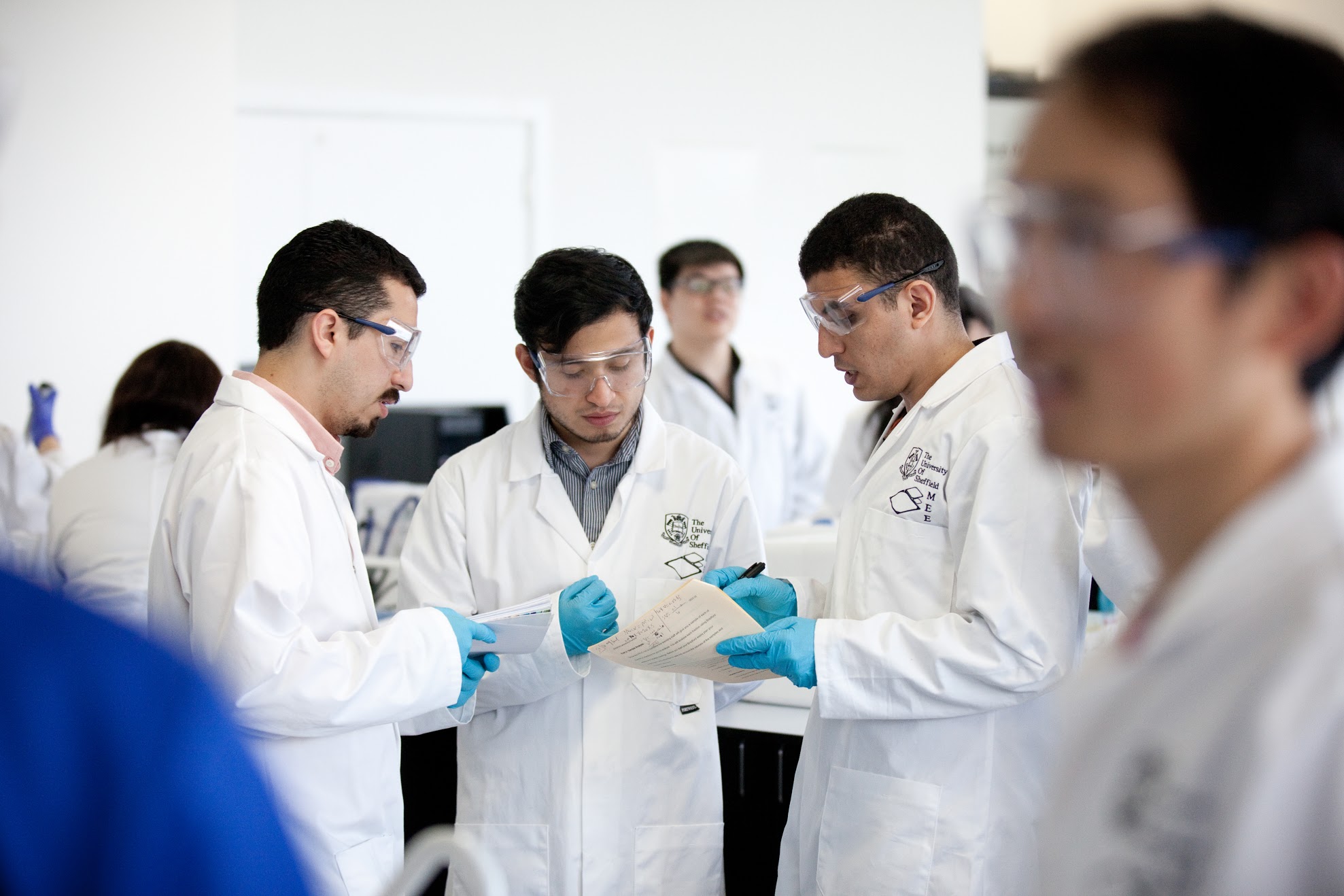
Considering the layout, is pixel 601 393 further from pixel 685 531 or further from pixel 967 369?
pixel 967 369

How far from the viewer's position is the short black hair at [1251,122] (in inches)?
25.9

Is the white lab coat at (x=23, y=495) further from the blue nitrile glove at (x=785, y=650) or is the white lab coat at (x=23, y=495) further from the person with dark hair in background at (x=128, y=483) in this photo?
the blue nitrile glove at (x=785, y=650)

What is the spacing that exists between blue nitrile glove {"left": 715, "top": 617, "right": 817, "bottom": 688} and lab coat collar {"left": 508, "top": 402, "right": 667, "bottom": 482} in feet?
1.46

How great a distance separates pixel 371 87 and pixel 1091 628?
3.99 metres

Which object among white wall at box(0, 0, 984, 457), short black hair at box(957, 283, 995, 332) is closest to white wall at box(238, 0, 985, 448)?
white wall at box(0, 0, 984, 457)

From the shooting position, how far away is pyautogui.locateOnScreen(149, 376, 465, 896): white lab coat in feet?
4.98

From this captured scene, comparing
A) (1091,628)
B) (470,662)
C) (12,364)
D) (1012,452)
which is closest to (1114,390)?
(1012,452)

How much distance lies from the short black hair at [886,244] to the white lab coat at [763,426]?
2192 millimetres

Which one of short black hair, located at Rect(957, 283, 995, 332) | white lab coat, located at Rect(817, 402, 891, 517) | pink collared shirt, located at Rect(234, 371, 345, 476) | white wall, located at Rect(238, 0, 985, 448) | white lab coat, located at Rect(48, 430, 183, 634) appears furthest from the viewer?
white wall, located at Rect(238, 0, 985, 448)

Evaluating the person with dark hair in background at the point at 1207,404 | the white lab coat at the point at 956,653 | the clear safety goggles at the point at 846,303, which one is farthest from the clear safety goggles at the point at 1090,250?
the clear safety goggles at the point at 846,303

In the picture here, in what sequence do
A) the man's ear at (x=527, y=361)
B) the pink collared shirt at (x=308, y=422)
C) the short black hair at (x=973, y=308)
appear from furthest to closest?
the short black hair at (x=973, y=308) → the man's ear at (x=527, y=361) → the pink collared shirt at (x=308, y=422)

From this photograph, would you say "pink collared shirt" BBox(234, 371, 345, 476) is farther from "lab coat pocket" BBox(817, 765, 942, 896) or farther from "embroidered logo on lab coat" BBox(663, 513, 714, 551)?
"lab coat pocket" BBox(817, 765, 942, 896)

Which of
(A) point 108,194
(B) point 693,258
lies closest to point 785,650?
(B) point 693,258

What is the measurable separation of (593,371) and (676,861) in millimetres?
848
